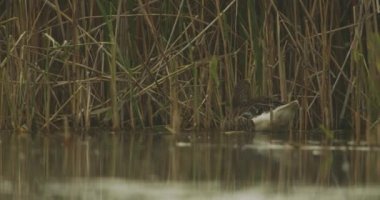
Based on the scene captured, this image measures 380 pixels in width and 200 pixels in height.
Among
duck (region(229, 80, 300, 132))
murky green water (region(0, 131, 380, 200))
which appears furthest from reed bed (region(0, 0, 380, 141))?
murky green water (region(0, 131, 380, 200))

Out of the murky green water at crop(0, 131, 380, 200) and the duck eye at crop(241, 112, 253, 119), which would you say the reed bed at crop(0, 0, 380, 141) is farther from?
the murky green water at crop(0, 131, 380, 200)

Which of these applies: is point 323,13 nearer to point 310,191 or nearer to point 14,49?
point 14,49

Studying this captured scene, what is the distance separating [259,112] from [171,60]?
0.70 m

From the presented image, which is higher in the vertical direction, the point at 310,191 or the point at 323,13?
the point at 323,13

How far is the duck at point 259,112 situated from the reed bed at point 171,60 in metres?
0.12

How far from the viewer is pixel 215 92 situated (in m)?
7.05

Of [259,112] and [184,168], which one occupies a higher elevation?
[259,112]

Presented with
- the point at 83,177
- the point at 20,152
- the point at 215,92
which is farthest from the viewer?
the point at 215,92

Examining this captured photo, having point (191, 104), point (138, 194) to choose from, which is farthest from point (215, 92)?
point (138, 194)

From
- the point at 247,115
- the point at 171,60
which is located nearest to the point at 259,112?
the point at 247,115

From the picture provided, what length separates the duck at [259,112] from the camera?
682 cm

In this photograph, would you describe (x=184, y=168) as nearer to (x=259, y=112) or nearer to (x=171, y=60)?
(x=259, y=112)

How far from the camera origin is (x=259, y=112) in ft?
22.7

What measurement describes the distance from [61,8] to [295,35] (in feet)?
5.58
